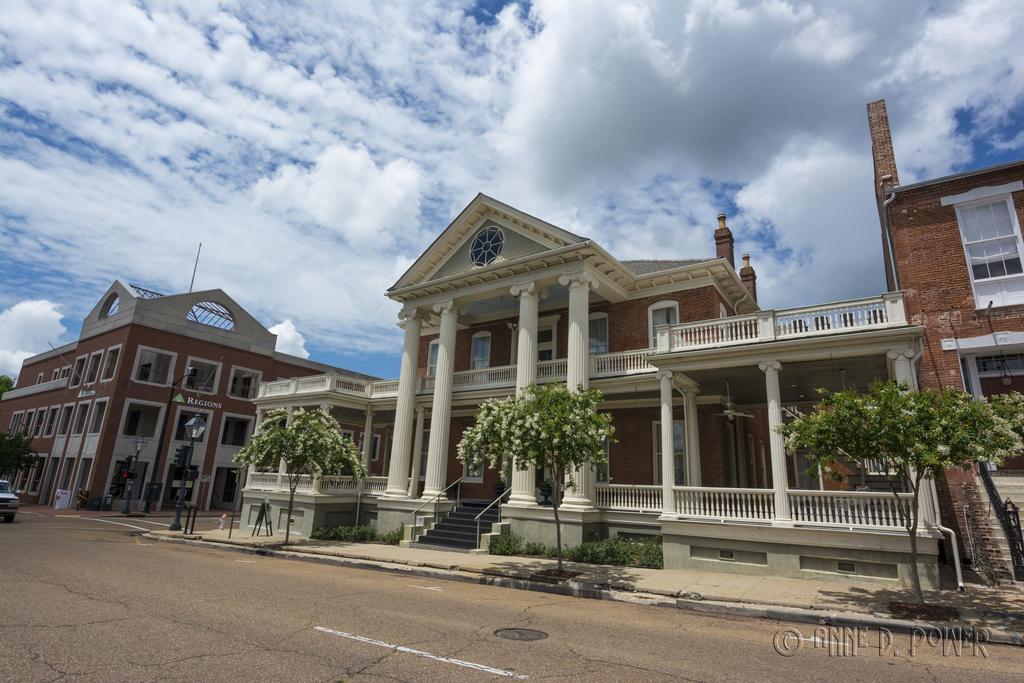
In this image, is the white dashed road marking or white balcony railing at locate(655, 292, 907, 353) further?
white balcony railing at locate(655, 292, 907, 353)

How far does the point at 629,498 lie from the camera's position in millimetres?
17234

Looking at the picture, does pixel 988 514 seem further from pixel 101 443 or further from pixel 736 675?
pixel 101 443

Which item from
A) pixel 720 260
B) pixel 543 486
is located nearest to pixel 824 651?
pixel 543 486

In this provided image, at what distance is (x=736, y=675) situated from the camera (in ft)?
19.6

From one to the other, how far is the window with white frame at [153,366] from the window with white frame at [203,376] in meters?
1.40

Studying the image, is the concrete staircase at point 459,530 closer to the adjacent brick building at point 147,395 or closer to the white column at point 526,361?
the white column at point 526,361

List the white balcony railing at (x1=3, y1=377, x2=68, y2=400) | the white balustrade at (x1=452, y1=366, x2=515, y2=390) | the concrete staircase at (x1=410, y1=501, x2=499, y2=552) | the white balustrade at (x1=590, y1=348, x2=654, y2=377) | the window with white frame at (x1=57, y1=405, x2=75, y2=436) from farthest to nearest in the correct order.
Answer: the white balcony railing at (x1=3, y1=377, x2=68, y2=400)
the window with white frame at (x1=57, y1=405, x2=75, y2=436)
the white balustrade at (x1=452, y1=366, x2=515, y2=390)
the white balustrade at (x1=590, y1=348, x2=654, y2=377)
the concrete staircase at (x1=410, y1=501, x2=499, y2=552)

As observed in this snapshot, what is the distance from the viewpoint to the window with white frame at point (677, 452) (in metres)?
18.8

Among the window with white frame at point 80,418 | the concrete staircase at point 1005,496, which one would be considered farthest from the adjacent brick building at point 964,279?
the window with white frame at point 80,418

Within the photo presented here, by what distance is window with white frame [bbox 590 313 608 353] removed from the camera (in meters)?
22.0

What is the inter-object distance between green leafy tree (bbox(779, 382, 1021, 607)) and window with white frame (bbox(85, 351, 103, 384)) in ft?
156

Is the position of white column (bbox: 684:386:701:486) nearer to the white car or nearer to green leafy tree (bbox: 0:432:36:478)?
the white car

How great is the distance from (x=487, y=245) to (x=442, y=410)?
6.87 metres

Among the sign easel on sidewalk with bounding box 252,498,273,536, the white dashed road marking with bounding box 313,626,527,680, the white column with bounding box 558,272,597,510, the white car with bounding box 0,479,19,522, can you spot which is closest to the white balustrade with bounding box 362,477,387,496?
the sign easel on sidewalk with bounding box 252,498,273,536
